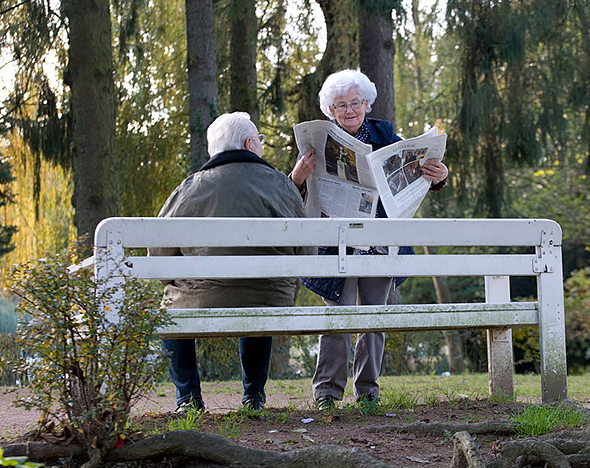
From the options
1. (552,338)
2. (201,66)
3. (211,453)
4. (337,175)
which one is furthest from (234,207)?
(201,66)

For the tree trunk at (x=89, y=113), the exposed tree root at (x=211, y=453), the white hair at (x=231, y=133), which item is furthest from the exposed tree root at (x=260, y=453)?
the tree trunk at (x=89, y=113)

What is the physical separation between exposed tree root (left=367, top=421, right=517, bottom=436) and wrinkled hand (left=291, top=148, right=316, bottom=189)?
1.59 meters

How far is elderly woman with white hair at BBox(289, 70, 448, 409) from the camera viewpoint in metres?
4.54

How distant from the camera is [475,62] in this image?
11219 mm

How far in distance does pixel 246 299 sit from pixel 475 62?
26.5ft

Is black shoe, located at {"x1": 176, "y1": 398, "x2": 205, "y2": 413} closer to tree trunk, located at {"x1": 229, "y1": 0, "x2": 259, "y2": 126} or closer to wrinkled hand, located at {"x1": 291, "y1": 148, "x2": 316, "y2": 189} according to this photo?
wrinkled hand, located at {"x1": 291, "y1": 148, "x2": 316, "y2": 189}

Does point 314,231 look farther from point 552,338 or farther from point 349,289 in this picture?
point 552,338

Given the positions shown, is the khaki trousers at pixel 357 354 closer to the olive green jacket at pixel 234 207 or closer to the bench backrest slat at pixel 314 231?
the olive green jacket at pixel 234 207

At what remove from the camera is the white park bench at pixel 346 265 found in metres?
3.56

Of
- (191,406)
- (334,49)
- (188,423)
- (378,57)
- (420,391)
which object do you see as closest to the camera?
(188,423)

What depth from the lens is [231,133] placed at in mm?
4410

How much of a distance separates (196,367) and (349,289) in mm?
938

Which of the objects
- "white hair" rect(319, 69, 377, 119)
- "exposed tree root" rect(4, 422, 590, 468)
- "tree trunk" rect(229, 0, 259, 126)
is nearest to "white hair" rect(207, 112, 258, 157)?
"white hair" rect(319, 69, 377, 119)

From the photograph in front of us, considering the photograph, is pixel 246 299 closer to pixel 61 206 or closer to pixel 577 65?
pixel 577 65
